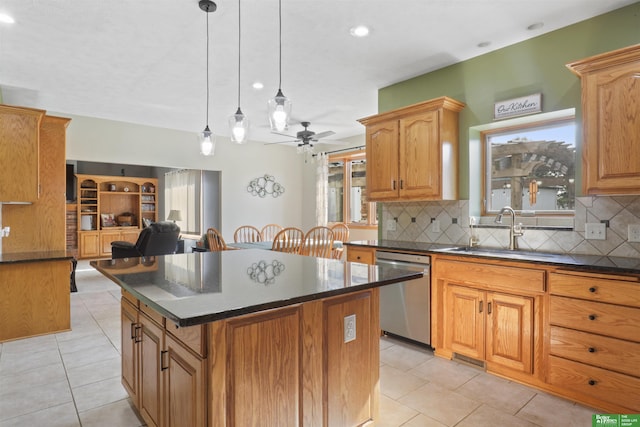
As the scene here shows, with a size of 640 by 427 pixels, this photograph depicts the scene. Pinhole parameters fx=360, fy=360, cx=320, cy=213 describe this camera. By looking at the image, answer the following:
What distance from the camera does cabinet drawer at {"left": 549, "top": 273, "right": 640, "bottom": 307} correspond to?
6.59 ft

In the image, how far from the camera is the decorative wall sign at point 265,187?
7.36 m

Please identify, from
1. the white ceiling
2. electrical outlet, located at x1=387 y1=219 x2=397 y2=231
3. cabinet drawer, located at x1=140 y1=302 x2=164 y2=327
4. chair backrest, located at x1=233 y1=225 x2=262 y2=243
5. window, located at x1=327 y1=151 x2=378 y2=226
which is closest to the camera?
cabinet drawer, located at x1=140 y1=302 x2=164 y2=327

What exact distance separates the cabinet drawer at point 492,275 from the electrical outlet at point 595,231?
0.62m

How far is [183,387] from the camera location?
1.46 meters

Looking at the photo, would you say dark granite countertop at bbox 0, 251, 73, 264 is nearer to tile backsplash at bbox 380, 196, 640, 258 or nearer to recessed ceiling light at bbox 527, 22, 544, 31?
tile backsplash at bbox 380, 196, 640, 258

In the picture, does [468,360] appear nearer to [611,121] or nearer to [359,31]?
[611,121]

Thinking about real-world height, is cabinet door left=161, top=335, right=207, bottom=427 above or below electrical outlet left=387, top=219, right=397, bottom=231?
below

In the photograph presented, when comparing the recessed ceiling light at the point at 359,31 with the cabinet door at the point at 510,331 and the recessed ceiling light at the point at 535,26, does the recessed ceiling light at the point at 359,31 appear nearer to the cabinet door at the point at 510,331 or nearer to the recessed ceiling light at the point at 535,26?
the recessed ceiling light at the point at 535,26

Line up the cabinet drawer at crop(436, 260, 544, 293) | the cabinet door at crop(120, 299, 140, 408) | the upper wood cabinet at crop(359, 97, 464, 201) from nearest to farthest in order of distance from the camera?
the cabinet door at crop(120, 299, 140, 408) < the cabinet drawer at crop(436, 260, 544, 293) < the upper wood cabinet at crop(359, 97, 464, 201)

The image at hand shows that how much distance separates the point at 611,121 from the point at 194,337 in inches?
107

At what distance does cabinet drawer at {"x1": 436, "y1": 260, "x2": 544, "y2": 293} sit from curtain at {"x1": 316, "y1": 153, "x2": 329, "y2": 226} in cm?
451

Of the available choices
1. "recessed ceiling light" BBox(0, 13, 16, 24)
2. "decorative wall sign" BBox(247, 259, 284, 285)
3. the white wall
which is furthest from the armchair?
"decorative wall sign" BBox(247, 259, 284, 285)

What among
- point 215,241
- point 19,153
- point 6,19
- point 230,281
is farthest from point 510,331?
point 19,153

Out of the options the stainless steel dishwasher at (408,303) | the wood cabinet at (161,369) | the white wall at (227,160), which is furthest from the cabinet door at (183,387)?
the white wall at (227,160)
